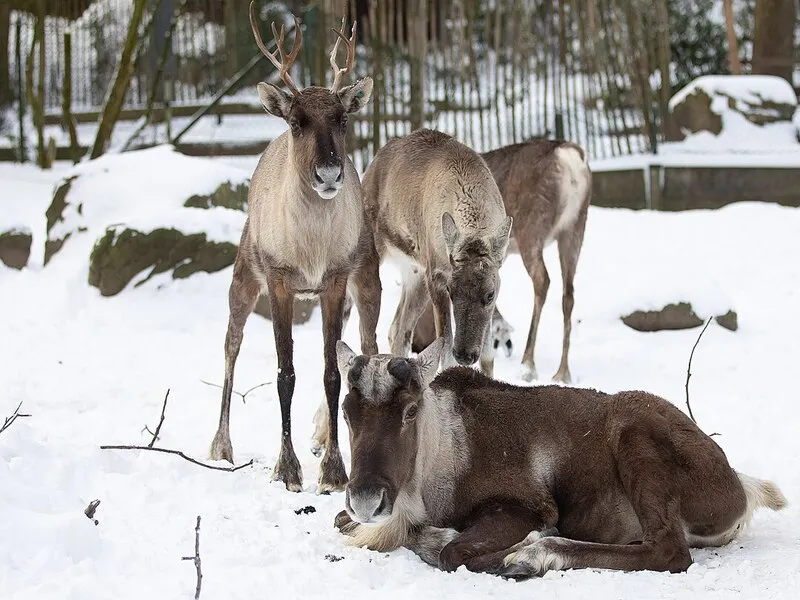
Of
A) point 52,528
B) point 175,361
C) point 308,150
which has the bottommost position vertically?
point 175,361

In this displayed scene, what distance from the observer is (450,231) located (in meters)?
6.89

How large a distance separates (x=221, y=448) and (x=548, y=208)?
4.22 meters

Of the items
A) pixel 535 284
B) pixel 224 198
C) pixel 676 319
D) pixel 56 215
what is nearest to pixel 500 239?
pixel 535 284

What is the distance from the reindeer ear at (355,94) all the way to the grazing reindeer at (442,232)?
0.93 metres

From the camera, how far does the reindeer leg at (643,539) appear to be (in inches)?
177

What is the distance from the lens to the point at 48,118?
19.1 metres

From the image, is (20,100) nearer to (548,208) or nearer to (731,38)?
(548,208)

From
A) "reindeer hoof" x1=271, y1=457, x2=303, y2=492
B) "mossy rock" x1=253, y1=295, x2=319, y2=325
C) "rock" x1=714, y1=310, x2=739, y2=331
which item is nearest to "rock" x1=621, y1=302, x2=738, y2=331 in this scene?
"rock" x1=714, y1=310, x2=739, y2=331

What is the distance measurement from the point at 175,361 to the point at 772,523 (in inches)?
209

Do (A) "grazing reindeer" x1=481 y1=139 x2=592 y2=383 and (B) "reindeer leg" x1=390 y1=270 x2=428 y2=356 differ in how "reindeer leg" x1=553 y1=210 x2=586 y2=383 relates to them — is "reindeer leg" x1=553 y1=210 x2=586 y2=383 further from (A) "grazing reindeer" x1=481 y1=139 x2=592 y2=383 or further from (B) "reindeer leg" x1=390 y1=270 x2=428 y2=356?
(B) "reindeer leg" x1=390 y1=270 x2=428 y2=356

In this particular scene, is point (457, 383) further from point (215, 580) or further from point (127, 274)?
point (127, 274)

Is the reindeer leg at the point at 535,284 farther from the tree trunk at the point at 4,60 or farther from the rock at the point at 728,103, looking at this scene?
the tree trunk at the point at 4,60

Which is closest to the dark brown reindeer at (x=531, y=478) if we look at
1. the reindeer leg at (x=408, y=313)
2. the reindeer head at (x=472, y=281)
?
the reindeer head at (x=472, y=281)

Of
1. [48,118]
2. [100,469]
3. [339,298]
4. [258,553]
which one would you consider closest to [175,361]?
[339,298]
